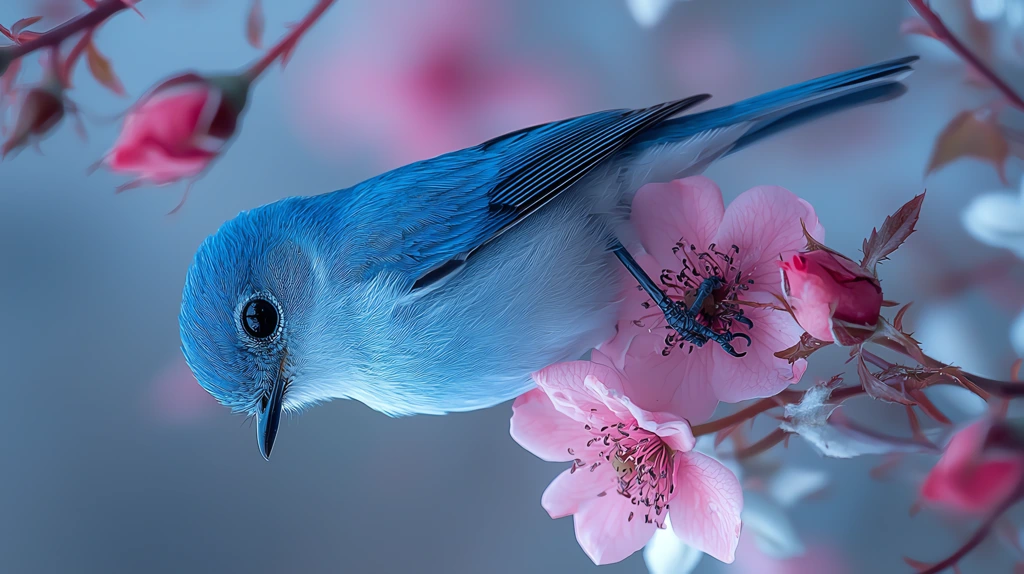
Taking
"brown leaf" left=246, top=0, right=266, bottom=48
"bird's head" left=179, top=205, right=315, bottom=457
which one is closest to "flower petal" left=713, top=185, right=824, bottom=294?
"bird's head" left=179, top=205, right=315, bottom=457

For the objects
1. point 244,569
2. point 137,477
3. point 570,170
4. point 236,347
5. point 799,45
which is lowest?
point 244,569

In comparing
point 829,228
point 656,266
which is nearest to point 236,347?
point 656,266

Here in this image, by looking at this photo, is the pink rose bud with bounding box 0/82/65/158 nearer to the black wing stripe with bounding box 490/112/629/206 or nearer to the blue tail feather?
the black wing stripe with bounding box 490/112/629/206

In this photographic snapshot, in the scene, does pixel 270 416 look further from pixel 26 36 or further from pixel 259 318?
pixel 26 36

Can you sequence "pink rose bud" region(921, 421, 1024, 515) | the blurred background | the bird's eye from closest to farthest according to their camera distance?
"pink rose bud" region(921, 421, 1024, 515), the bird's eye, the blurred background

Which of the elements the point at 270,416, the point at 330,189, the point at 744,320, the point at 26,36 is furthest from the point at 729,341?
the point at 26,36

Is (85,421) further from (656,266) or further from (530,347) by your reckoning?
(656,266)

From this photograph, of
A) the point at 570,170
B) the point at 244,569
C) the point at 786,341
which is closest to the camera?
the point at 786,341
